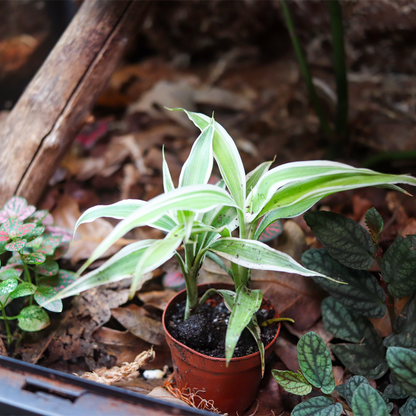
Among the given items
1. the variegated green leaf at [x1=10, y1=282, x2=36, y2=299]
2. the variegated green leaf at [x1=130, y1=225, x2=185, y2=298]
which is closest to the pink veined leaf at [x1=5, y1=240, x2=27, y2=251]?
the variegated green leaf at [x1=10, y1=282, x2=36, y2=299]

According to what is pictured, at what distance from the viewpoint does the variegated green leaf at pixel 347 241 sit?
0.97m

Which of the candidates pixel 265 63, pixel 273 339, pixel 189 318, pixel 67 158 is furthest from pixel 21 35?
pixel 273 339

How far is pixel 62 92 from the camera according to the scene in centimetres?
143

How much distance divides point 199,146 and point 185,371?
0.58 meters

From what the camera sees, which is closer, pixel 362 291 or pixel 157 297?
pixel 362 291

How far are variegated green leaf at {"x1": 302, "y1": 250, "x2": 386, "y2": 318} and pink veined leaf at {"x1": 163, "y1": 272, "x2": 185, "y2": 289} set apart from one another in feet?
1.34

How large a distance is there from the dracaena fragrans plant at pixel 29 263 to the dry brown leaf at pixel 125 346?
20cm

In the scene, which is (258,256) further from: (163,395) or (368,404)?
(163,395)

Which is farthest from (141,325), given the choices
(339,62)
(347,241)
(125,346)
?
(339,62)

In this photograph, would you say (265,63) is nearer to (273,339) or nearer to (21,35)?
(21,35)

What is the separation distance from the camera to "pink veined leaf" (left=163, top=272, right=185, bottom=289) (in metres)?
1.22

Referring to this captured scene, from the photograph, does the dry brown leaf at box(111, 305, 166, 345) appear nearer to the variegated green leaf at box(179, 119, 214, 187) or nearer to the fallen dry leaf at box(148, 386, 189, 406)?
the fallen dry leaf at box(148, 386, 189, 406)

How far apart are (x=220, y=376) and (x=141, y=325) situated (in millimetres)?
345

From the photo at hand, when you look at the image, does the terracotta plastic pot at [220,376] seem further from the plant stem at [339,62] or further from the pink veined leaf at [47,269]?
the plant stem at [339,62]
